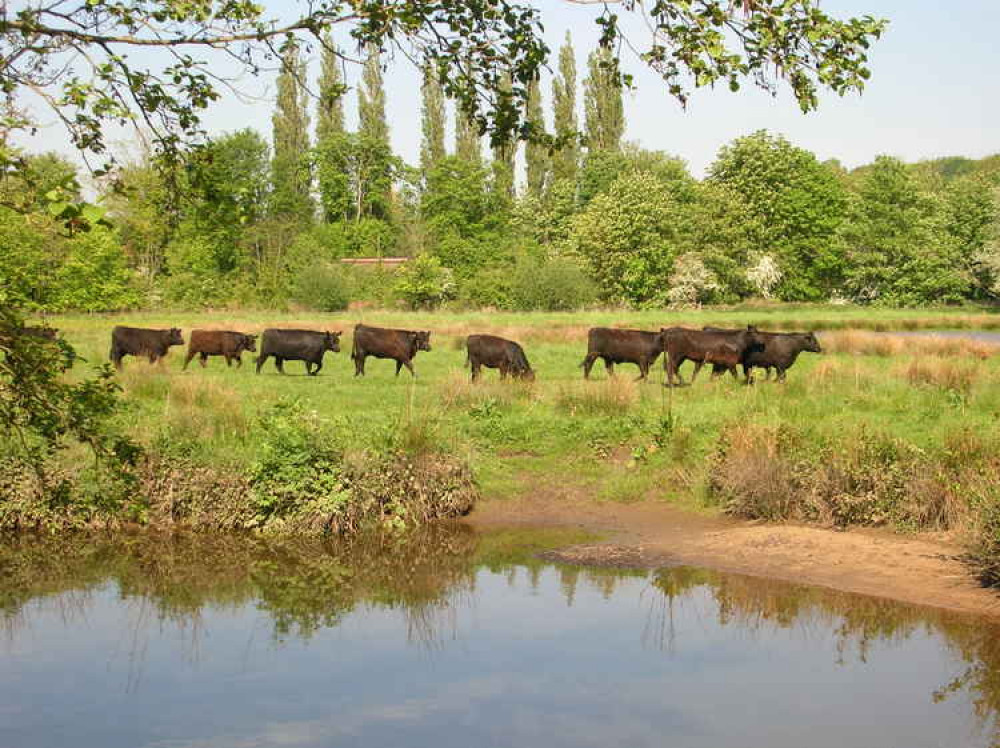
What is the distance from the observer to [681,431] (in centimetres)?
1644

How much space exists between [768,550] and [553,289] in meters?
47.9

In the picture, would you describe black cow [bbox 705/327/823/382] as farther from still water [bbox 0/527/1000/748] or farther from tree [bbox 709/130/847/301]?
tree [bbox 709/130/847/301]

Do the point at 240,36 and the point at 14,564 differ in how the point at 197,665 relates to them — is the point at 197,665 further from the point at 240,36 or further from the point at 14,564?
the point at 240,36

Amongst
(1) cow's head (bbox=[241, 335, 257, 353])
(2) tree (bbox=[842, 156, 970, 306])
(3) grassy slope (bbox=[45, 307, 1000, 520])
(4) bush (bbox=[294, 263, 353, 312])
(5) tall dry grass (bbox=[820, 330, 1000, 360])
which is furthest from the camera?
(2) tree (bbox=[842, 156, 970, 306])

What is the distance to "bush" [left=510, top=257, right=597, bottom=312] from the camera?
6047 cm

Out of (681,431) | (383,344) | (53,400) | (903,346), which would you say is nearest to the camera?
(53,400)

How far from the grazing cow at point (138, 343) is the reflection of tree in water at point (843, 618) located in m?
19.7

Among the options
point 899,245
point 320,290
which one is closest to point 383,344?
point 320,290

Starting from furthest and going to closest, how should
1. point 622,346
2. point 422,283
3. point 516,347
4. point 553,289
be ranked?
point 422,283 → point 553,289 → point 622,346 → point 516,347

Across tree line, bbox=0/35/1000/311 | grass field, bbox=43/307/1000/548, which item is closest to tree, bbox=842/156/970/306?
tree line, bbox=0/35/1000/311

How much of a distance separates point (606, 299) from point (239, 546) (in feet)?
186

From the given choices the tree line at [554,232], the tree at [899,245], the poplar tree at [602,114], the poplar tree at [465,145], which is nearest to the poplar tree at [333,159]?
the tree line at [554,232]

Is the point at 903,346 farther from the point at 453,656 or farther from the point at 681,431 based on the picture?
the point at 453,656

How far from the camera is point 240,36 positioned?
6242 mm
